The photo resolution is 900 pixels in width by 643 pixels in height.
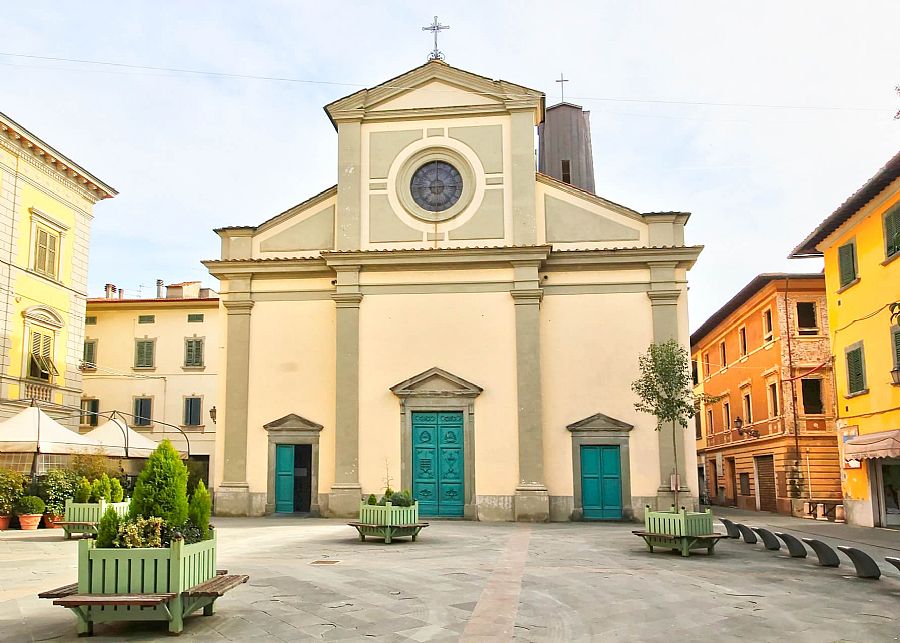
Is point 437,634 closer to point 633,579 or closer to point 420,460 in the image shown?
point 633,579

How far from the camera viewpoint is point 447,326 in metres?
24.2

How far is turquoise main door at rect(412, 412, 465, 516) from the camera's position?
2342 cm

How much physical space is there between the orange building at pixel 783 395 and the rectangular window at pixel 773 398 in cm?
4

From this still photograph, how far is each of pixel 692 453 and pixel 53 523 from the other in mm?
16994

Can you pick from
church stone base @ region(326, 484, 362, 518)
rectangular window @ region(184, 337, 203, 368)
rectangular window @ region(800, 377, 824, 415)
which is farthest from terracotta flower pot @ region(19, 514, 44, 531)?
rectangular window @ region(800, 377, 824, 415)

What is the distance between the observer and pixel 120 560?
7543 millimetres

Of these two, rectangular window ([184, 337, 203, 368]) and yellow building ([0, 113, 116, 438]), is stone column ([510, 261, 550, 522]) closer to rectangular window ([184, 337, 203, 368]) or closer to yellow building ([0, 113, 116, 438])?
yellow building ([0, 113, 116, 438])

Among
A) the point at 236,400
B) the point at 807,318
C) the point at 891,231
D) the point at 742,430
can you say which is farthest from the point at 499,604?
the point at 742,430

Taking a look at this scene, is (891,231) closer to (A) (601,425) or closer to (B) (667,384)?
(B) (667,384)

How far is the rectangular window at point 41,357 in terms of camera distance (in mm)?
25906

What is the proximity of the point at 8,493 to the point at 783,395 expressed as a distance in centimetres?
2505

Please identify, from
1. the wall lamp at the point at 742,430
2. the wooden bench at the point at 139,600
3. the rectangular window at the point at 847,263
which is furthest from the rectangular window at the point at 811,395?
the wooden bench at the point at 139,600

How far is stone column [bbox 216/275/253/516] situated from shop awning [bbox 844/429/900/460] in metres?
17.0

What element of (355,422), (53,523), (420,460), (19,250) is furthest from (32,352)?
(420,460)
